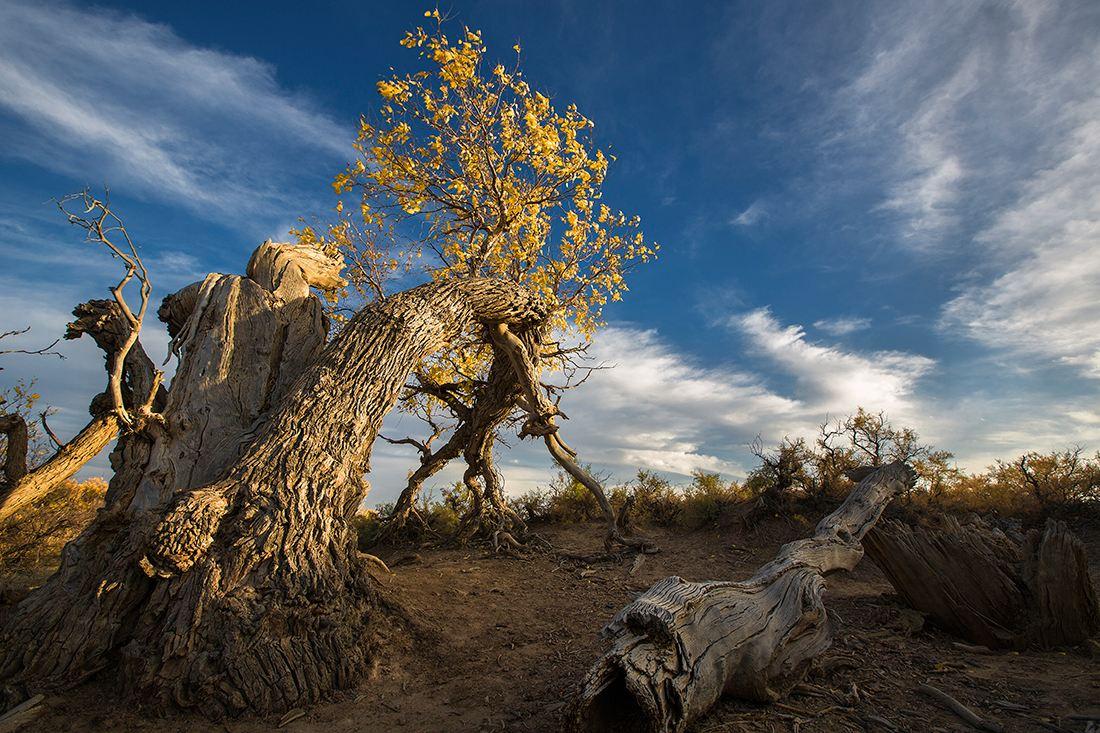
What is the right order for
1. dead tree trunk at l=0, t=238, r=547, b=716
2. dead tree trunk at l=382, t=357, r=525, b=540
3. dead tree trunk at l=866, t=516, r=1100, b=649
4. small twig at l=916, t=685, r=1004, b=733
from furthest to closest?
dead tree trunk at l=382, t=357, r=525, b=540
dead tree trunk at l=866, t=516, r=1100, b=649
dead tree trunk at l=0, t=238, r=547, b=716
small twig at l=916, t=685, r=1004, b=733

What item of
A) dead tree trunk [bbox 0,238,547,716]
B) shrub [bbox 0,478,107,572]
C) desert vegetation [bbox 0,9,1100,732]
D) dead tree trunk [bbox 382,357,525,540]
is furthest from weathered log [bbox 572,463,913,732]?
shrub [bbox 0,478,107,572]

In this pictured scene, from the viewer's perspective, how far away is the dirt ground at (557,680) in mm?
3955

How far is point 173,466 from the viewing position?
5816mm

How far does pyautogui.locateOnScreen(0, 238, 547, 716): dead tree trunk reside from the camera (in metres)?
4.40

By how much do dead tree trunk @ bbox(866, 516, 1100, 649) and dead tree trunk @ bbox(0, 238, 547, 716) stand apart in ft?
19.3

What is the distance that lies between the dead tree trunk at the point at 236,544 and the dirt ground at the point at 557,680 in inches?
11.5

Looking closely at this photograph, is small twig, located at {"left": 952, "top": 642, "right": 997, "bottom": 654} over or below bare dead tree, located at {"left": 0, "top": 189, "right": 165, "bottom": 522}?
below

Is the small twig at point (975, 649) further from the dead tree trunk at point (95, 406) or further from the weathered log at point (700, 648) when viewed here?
the dead tree trunk at point (95, 406)

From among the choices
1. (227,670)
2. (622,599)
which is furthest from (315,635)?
(622,599)

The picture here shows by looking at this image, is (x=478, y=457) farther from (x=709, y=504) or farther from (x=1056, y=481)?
(x=1056, y=481)

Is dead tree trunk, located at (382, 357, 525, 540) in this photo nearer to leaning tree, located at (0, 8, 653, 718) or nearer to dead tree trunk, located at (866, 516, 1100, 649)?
leaning tree, located at (0, 8, 653, 718)

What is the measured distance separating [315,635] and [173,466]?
256 cm

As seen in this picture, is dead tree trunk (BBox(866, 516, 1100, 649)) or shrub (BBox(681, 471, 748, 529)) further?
shrub (BBox(681, 471, 748, 529))

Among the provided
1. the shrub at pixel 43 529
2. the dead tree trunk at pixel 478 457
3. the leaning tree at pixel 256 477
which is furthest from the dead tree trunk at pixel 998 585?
the shrub at pixel 43 529
